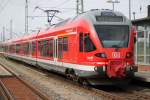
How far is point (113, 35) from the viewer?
1634cm

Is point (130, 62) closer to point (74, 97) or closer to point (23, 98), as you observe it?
point (74, 97)

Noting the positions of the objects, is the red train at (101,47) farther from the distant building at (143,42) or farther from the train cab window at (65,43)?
the distant building at (143,42)

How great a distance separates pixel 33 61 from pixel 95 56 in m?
14.8

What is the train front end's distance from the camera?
15.8 meters

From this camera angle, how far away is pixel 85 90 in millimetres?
16328

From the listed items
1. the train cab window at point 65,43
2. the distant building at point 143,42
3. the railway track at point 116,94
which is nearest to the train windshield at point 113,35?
the railway track at point 116,94

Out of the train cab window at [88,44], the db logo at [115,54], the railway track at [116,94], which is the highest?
the train cab window at [88,44]

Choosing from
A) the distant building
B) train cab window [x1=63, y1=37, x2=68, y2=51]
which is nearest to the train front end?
train cab window [x1=63, y1=37, x2=68, y2=51]

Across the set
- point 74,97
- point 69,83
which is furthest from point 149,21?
point 74,97

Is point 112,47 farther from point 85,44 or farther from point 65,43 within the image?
point 65,43

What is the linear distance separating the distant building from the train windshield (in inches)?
313

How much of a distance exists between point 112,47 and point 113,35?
1.89 feet

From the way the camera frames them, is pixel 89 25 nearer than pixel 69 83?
Yes

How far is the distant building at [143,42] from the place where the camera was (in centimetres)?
2486
